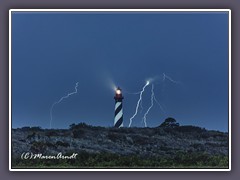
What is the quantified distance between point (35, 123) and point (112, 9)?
6.57 feet

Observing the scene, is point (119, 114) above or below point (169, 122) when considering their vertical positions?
above

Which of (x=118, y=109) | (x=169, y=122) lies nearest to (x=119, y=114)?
(x=118, y=109)

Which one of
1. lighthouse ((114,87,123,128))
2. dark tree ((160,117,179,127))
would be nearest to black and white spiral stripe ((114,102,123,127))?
lighthouse ((114,87,123,128))

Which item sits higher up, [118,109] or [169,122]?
[118,109]

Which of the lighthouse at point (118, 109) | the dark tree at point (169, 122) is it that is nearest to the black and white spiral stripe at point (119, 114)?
the lighthouse at point (118, 109)

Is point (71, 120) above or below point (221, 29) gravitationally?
below

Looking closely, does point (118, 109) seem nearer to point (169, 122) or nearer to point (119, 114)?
point (119, 114)

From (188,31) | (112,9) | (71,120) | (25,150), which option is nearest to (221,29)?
(188,31)

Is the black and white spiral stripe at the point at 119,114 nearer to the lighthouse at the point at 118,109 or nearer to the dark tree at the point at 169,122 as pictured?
the lighthouse at the point at 118,109

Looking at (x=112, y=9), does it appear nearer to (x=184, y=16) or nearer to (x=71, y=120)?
(x=184, y=16)

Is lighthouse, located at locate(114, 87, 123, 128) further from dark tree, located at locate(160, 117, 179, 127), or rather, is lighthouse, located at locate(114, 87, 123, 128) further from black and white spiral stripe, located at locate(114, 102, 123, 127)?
dark tree, located at locate(160, 117, 179, 127)

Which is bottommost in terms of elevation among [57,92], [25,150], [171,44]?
[25,150]

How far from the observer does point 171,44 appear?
1116cm
